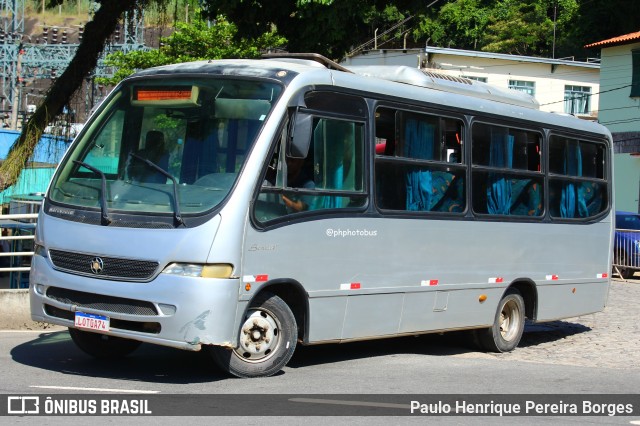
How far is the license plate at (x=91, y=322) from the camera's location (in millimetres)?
8586

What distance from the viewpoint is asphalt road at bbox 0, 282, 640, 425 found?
8141mm

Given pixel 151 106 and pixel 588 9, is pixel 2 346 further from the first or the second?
pixel 588 9

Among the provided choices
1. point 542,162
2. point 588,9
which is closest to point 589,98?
point 588,9

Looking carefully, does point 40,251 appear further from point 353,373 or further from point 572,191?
point 572,191

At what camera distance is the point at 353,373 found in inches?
390

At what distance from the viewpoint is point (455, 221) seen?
455 inches

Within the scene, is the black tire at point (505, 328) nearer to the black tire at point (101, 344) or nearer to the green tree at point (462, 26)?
the black tire at point (101, 344)

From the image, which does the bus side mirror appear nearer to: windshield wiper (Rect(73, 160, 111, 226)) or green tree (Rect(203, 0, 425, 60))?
windshield wiper (Rect(73, 160, 111, 226))

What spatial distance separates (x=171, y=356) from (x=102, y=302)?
197cm

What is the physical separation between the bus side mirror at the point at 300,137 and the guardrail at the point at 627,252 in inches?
766

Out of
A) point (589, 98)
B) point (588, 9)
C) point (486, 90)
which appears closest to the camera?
point (486, 90)

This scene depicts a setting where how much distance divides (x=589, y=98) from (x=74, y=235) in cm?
5155

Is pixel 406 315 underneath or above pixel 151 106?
underneath
